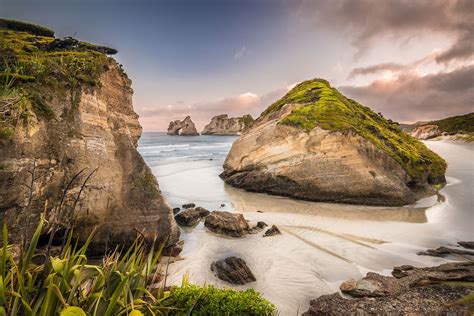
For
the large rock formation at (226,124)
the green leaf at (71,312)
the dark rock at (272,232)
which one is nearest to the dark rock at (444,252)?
the dark rock at (272,232)

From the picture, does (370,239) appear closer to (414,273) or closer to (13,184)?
(414,273)

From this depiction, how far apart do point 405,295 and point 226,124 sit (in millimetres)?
157776

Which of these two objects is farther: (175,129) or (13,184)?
(175,129)

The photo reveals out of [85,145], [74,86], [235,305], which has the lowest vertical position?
[235,305]

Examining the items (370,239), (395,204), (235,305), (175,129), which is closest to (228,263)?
(235,305)

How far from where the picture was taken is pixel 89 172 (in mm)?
7633

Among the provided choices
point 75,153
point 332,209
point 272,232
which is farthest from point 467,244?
point 75,153

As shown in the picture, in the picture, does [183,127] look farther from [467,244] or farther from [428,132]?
[467,244]

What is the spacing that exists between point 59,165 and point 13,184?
1194 mm

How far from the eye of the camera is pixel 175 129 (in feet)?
535

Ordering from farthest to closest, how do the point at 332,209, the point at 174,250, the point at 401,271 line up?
1. the point at 332,209
2. the point at 174,250
3. the point at 401,271

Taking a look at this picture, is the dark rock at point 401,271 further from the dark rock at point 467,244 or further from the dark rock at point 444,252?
the dark rock at point 467,244

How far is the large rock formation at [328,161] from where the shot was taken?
52.4 feet

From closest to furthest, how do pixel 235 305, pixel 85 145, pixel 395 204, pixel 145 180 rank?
pixel 235 305, pixel 85 145, pixel 145 180, pixel 395 204
